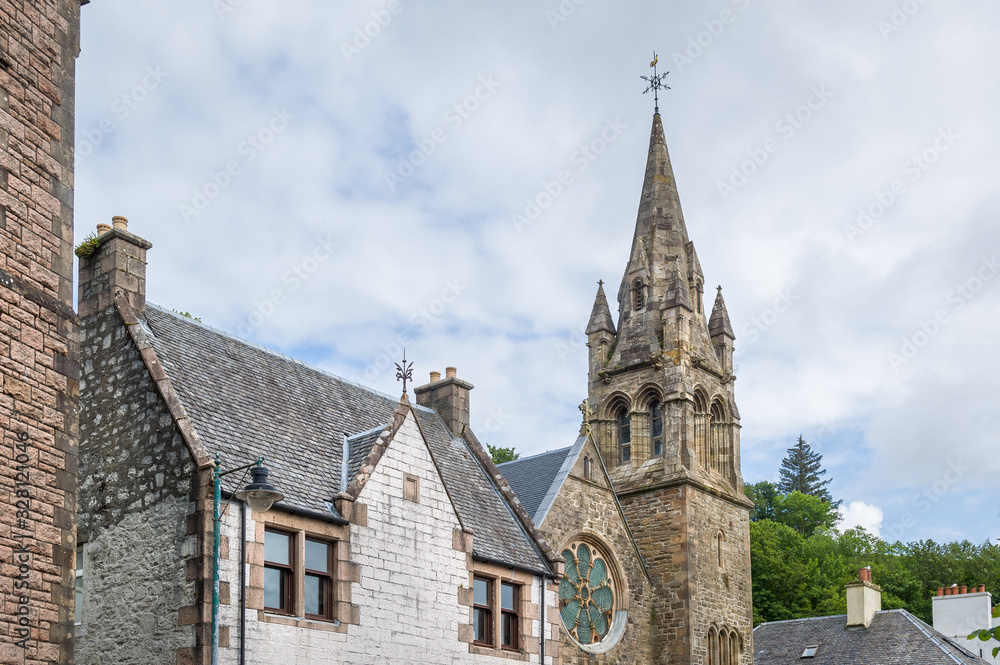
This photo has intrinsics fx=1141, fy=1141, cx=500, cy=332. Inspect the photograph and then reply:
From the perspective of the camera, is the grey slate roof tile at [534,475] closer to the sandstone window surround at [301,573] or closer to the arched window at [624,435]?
the arched window at [624,435]

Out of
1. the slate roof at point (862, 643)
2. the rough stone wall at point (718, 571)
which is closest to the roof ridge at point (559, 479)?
the rough stone wall at point (718, 571)

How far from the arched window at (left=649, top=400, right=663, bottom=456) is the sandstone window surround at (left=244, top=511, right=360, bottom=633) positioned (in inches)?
769

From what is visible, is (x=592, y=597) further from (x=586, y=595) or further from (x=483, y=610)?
(x=483, y=610)

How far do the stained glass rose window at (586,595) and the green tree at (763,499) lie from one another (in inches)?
2010

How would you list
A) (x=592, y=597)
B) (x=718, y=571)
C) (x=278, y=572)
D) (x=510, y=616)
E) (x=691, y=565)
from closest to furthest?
(x=278, y=572) < (x=510, y=616) < (x=592, y=597) < (x=691, y=565) < (x=718, y=571)

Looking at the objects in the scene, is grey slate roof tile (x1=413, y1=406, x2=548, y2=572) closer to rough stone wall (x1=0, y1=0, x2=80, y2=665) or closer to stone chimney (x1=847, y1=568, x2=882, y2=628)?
rough stone wall (x1=0, y1=0, x2=80, y2=665)

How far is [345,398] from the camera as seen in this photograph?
23875 mm

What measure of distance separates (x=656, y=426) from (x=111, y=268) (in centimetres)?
2180

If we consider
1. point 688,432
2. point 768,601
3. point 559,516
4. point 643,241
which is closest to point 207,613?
point 559,516

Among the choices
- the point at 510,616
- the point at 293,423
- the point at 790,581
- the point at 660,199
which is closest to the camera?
the point at 293,423

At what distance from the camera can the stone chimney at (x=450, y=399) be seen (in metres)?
26.9

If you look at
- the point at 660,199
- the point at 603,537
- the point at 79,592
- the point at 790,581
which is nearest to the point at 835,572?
the point at 790,581

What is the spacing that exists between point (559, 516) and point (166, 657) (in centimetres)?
1319

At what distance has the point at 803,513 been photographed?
79.4 meters
